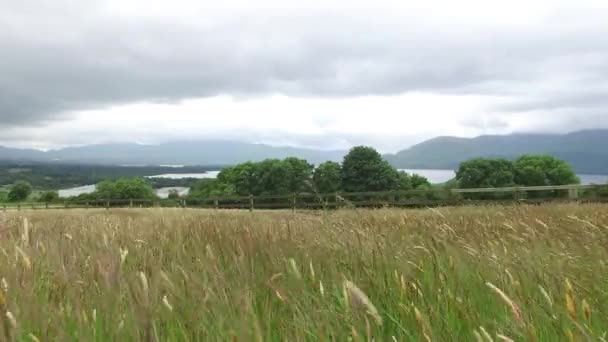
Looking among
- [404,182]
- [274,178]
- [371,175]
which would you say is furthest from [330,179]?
[274,178]

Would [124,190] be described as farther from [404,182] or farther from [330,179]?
[404,182]

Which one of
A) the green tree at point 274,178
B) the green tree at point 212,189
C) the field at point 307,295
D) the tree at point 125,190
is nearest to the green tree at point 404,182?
the green tree at point 274,178

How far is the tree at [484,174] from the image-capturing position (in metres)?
90.5

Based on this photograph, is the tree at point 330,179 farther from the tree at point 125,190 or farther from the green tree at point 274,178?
the tree at point 125,190

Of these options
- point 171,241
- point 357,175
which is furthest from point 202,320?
point 357,175

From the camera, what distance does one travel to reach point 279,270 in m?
3.29

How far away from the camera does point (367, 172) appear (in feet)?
288

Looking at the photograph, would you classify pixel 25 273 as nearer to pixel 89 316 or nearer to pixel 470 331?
pixel 89 316

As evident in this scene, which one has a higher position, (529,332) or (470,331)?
(529,332)

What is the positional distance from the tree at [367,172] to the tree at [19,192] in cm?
11963

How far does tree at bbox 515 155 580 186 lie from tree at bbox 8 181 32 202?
140 m

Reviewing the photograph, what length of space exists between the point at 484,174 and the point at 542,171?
13041 mm

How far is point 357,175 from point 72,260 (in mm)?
85454

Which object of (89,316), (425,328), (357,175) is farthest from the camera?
(357,175)
